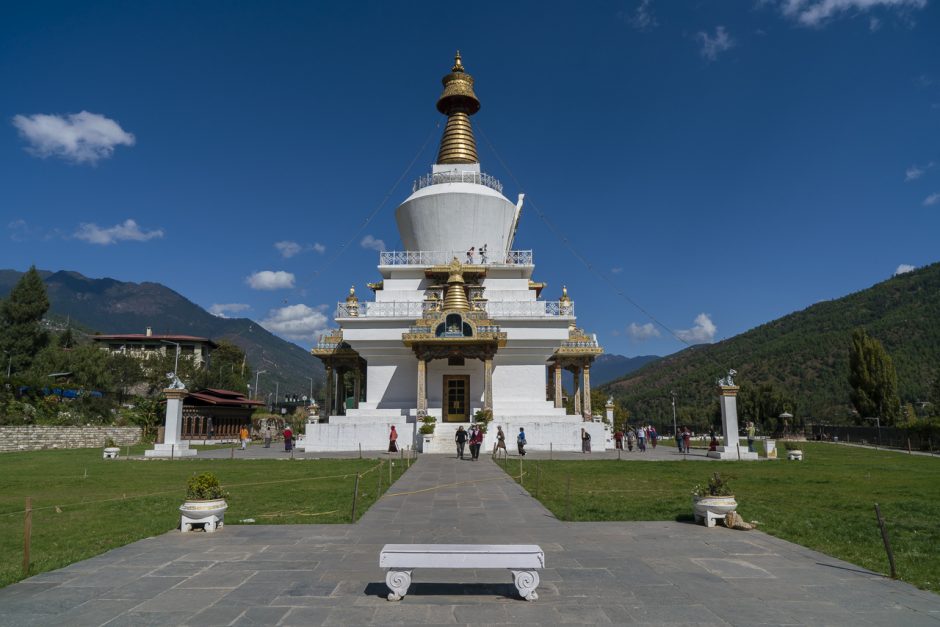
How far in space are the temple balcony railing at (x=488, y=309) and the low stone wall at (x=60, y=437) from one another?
1604 centimetres

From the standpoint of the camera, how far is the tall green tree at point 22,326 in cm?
4103

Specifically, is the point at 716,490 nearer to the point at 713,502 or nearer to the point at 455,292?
Answer: the point at 713,502

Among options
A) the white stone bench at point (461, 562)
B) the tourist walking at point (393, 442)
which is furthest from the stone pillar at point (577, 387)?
the white stone bench at point (461, 562)

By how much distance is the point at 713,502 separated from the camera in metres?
10.1

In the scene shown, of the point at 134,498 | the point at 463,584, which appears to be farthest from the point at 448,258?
the point at 463,584

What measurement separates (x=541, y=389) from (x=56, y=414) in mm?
28441

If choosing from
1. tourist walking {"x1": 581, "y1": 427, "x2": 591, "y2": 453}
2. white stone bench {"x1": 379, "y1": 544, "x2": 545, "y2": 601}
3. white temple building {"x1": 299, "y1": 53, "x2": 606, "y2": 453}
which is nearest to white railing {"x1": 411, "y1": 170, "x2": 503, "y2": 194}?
white temple building {"x1": 299, "y1": 53, "x2": 606, "y2": 453}

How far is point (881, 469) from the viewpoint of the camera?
68.2 feet

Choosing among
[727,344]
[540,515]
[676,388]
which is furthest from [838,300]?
[540,515]

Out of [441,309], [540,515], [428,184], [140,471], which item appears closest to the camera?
[540,515]

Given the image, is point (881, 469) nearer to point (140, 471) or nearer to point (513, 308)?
point (513, 308)

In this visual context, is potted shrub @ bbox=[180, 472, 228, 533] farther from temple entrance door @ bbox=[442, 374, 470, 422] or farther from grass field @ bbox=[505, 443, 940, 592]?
temple entrance door @ bbox=[442, 374, 470, 422]

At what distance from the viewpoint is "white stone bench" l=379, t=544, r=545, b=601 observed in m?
5.96

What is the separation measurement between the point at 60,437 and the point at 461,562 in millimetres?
35029
